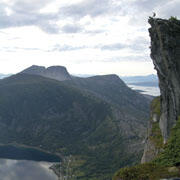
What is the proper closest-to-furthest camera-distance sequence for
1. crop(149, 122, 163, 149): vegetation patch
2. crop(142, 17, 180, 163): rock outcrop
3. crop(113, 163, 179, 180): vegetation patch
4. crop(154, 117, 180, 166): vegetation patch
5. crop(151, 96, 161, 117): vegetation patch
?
1. crop(113, 163, 179, 180): vegetation patch
2. crop(154, 117, 180, 166): vegetation patch
3. crop(142, 17, 180, 163): rock outcrop
4. crop(149, 122, 163, 149): vegetation patch
5. crop(151, 96, 161, 117): vegetation patch

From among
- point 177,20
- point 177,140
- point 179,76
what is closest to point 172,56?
point 179,76

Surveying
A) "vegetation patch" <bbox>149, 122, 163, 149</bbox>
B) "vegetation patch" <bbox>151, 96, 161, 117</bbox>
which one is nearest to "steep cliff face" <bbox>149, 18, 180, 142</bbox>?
"vegetation patch" <bbox>149, 122, 163, 149</bbox>

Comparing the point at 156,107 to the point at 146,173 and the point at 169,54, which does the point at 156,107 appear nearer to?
the point at 169,54

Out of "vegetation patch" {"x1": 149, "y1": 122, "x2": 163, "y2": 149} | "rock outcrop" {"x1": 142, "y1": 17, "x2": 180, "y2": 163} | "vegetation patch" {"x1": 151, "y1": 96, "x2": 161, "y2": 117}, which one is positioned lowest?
"vegetation patch" {"x1": 149, "y1": 122, "x2": 163, "y2": 149}

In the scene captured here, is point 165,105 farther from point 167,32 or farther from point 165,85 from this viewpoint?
point 167,32

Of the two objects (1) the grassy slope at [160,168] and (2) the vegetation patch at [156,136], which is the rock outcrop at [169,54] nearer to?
(2) the vegetation patch at [156,136]

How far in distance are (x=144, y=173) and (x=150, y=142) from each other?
69844mm

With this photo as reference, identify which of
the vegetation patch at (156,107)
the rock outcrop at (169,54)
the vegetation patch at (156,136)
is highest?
the rock outcrop at (169,54)

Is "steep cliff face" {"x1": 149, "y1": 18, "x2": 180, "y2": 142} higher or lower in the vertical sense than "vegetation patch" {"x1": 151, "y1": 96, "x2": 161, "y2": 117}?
higher

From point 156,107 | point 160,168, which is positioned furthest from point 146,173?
point 156,107

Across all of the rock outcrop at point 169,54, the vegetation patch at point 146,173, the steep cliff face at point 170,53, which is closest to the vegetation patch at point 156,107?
the rock outcrop at point 169,54

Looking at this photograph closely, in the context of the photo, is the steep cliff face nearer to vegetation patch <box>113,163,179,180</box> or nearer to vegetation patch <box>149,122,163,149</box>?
vegetation patch <box>149,122,163,149</box>

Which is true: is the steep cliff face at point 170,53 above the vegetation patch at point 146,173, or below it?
above

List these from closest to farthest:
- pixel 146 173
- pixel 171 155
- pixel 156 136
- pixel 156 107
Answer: pixel 146 173, pixel 171 155, pixel 156 136, pixel 156 107
